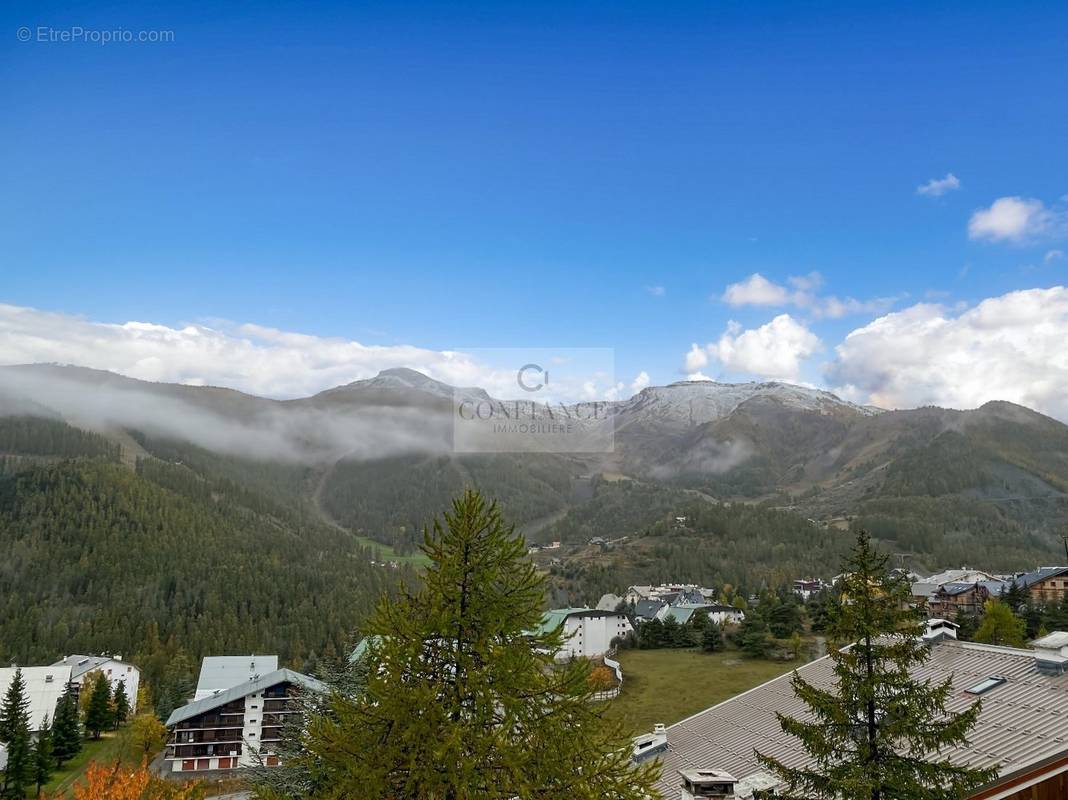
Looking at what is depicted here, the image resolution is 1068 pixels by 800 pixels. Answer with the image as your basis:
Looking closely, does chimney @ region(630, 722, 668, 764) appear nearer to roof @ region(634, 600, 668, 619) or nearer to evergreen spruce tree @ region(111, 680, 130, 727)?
evergreen spruce tree @ region(111, 680, 130, 727)

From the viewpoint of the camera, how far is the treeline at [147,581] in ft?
410

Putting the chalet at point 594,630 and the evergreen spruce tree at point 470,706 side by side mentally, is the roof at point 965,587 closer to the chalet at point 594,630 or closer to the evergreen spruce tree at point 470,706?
the chalet at point 594,630

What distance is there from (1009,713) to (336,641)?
123m

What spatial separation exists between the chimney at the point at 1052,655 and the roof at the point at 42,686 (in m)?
96.7

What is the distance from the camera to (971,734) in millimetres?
22078

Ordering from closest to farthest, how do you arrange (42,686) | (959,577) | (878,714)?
(878,714)
(42,686)
(959,577)

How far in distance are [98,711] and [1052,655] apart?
86666 millimetres

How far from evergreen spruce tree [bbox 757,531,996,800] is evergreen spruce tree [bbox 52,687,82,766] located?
71.5 metres

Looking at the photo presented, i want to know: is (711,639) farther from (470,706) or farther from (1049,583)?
(470,706)

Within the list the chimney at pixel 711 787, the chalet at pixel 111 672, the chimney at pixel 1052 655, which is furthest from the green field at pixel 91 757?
the chimney at pixel 1052 655

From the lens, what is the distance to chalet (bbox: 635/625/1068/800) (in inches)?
756

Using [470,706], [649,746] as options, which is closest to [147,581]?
[649,746]

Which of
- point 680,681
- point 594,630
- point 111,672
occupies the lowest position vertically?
point 111,672

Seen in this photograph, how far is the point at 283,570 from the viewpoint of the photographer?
170625mm
